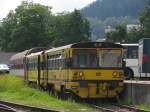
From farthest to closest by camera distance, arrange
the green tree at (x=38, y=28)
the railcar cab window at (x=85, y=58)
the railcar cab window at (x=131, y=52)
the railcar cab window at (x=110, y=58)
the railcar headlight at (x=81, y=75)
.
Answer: the green tree at (x=38, y=28), the railcar cab window at (x=131, y=52), the railcar cab window at (x=110, y=58), the railcar cab window at (x=85, y=58), the railcar headlight at (x=81, y=75)

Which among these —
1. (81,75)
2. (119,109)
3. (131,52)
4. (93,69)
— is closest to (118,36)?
(131,52)

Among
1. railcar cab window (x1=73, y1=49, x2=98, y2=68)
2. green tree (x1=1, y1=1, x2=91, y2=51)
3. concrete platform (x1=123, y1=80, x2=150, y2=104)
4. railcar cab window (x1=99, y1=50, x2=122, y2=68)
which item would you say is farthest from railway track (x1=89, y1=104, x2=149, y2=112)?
green tree (x1=1, y1=1, x2=91, y2=51)

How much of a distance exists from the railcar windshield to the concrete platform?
1105mm

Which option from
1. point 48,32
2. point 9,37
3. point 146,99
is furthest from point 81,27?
point 146,99

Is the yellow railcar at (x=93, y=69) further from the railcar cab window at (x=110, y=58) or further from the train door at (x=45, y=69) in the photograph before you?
the train door at (x=45, y=69)

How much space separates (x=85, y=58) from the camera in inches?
936

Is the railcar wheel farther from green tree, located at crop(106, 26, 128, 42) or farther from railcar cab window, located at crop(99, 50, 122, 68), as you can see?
green tree, located at crop(106, 26, 128, 42)

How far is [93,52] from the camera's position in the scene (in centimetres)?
2377

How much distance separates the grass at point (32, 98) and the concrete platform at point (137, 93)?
2.04 meters

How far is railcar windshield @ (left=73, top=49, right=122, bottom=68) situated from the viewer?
23.6 m

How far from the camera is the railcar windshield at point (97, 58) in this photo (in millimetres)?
23609

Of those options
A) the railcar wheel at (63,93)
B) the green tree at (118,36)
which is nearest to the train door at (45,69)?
the railcar wheel at (63,93)

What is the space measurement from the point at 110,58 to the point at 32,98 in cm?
506

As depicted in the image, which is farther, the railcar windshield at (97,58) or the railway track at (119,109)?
the railcar windshield at (97,58)
